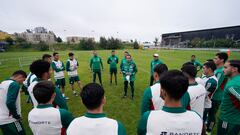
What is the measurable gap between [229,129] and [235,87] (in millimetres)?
902

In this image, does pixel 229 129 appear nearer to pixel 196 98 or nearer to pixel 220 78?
pixel 196 98

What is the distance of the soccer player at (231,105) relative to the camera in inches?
107

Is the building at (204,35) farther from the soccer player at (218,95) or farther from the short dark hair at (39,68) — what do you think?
the short dark hair at (39,68)

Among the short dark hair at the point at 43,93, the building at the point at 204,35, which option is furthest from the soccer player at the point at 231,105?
the building at the point at 204,35

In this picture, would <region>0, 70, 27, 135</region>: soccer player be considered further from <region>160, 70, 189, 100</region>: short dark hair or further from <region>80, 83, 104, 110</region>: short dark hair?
<region>160, 70, 189, 100</region>: short dark hair

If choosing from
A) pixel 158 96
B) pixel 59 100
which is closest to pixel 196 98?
pixel 158 96

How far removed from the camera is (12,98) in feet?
9.55

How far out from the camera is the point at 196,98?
266 cm

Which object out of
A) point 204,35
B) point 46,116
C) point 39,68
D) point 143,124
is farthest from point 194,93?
point 204,35

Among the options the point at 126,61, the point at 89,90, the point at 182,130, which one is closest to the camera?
the point at 182,130

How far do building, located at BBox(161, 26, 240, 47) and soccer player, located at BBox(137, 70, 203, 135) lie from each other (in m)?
80.9

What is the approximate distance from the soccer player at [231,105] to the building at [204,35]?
78.7 meters

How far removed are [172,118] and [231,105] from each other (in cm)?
Result: 218

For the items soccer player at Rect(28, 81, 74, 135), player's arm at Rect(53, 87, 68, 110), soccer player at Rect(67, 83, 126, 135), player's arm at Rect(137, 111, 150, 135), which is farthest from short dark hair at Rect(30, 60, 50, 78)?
player's arm at Rect(137, 111, 150, 135)
